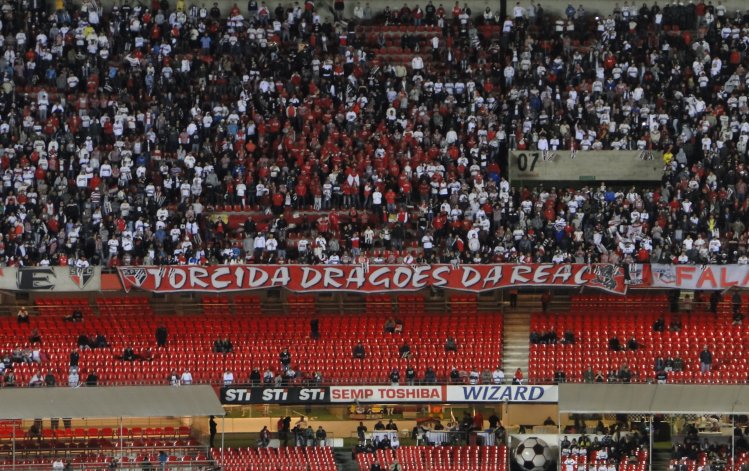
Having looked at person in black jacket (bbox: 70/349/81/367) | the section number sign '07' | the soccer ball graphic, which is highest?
the section number sign '07'

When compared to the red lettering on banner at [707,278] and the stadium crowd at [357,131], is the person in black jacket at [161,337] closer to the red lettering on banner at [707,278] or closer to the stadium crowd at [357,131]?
the stadium crowd at [357,131]

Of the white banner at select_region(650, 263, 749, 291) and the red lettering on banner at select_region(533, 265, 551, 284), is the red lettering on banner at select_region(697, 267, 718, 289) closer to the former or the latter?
the white banner at select_region(650, 263, 749, 291)

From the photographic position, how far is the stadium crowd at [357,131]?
61344 mm

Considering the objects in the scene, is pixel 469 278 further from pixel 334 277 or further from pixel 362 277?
pixel 334 277

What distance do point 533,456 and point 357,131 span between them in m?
15.9

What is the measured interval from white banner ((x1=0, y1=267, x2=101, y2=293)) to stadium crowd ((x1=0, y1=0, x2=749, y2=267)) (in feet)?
2.64

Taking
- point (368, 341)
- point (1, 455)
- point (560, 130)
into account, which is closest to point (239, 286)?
point (368, 341)

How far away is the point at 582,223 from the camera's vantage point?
6178cm

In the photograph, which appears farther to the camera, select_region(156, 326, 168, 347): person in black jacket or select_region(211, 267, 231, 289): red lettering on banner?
select_region(156, 326, 168, 347): person in black jacket

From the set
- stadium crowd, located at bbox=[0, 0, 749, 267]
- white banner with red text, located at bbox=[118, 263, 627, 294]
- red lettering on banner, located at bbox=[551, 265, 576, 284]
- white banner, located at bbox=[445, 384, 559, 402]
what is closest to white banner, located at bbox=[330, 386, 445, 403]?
white banner, located at bbox=[445, 384, 559, 402]

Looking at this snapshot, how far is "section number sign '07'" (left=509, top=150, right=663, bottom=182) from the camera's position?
65375 mm

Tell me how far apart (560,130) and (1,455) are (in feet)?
74.2

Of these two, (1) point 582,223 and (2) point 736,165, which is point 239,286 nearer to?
(1) point 582,223

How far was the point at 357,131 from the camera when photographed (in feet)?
215
